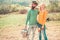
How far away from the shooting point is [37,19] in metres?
2.21

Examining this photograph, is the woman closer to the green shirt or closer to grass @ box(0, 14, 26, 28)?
the green shirt

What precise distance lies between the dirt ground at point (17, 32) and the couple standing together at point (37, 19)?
8 cm

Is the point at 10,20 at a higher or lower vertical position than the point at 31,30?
higher

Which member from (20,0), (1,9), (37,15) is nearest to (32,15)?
(37,15)

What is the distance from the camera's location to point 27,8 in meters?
2.26

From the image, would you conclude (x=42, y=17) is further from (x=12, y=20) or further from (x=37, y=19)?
(x=12, y=20)

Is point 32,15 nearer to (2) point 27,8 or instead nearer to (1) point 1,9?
(2) point 27,8

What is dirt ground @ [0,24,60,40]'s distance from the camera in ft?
7.38

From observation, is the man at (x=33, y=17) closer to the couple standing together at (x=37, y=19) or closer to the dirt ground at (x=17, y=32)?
the couple standing together at (x=37, y=19)

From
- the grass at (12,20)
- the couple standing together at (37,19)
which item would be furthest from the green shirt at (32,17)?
the grass at (12,20)

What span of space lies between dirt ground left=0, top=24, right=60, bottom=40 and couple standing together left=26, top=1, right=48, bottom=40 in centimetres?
8

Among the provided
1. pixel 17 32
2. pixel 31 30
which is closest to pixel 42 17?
pixel 31 30

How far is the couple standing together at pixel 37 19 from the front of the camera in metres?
2.21

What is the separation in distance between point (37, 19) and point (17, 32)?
0.29 meters
